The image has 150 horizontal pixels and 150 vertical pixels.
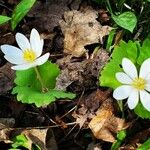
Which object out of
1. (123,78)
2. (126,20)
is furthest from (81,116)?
(126,20)

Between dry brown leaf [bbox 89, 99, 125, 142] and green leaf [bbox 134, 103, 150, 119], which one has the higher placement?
green leaf [bbox 134, 103, 150, 119]

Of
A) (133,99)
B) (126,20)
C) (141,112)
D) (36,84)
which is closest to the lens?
(133,99)

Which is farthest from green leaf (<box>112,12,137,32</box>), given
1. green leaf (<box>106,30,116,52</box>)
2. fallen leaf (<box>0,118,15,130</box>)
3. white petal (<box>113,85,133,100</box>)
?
fallen leaf (<box>0,118,15,130</box>)

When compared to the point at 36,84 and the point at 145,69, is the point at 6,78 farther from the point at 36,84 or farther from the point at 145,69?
the point at 145,69

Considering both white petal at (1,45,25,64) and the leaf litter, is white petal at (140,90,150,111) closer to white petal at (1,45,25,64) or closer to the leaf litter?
the leaf litter

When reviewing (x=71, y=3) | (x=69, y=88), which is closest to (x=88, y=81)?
(x=69, y=88)

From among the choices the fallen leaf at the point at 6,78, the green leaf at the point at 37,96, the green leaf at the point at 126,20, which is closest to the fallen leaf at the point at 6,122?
the fallen leaf at the point at 6,78
